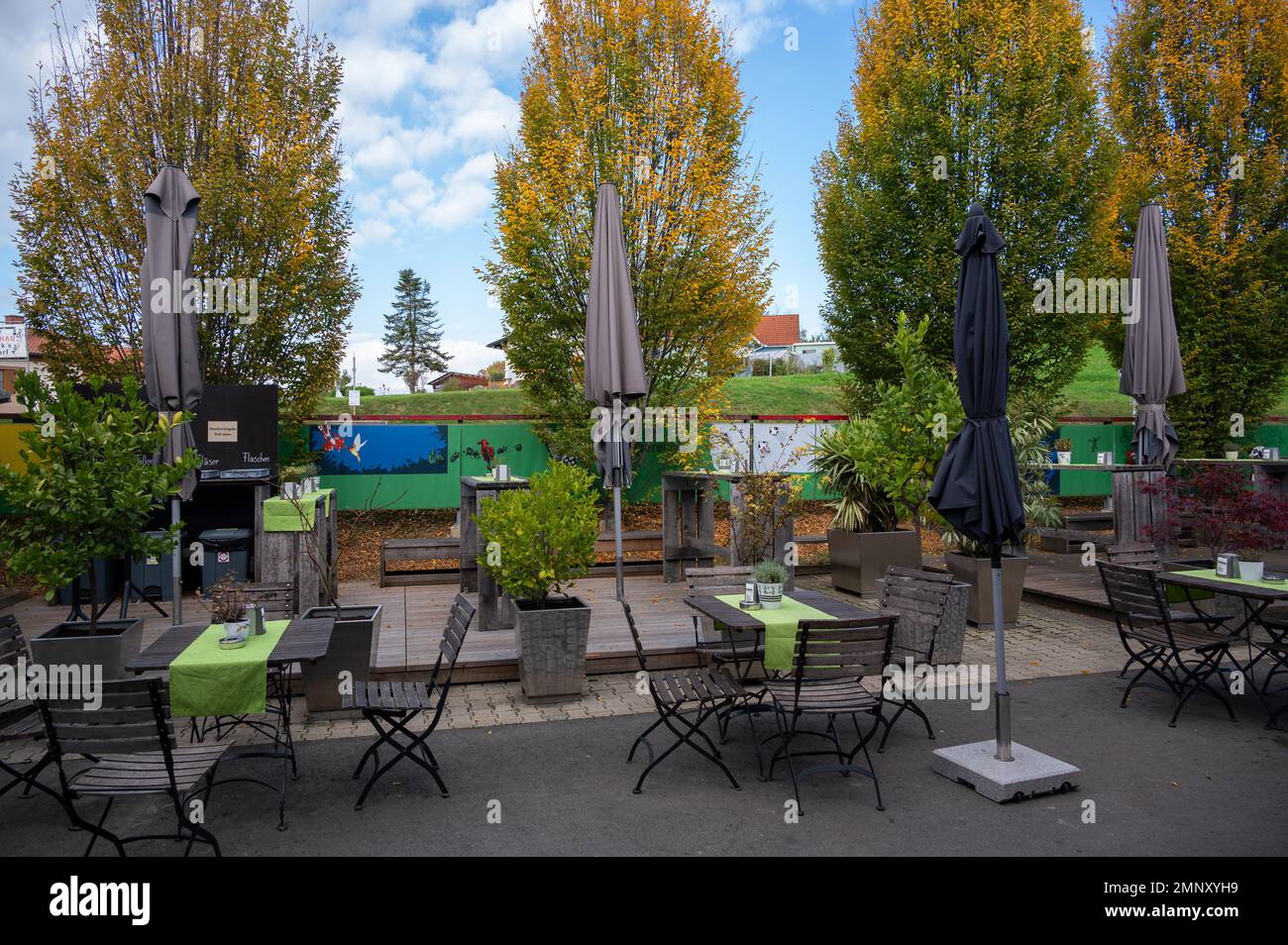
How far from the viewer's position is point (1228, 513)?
7.97m

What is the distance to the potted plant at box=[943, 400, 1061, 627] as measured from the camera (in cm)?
872

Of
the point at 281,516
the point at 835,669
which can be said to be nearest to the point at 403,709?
the point at 835,669

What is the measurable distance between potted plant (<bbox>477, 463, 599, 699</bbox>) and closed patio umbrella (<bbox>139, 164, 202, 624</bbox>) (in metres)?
2.46

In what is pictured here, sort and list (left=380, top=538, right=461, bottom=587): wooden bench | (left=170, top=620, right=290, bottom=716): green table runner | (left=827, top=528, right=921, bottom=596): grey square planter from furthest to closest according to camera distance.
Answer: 1. (left=380, top=538, right=461, bottom=587): wooden bench
2. (left=827, top=528, right=921, bottom=596): grey square planter
3. (left=170, top=620, right=290, bottom=716): green table runner

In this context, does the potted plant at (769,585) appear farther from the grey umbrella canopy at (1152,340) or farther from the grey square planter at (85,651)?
the grey umbrella canopy at (1152,340)

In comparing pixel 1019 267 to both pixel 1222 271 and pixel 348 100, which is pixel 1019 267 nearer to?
pixel 1222 271

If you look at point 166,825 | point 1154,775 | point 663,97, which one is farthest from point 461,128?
point 1154,775

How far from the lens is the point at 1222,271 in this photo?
54.3 feet

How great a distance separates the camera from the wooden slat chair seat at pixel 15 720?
445cm

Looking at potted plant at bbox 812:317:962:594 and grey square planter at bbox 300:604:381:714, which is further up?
potted plant at bbox 812:317:962:594

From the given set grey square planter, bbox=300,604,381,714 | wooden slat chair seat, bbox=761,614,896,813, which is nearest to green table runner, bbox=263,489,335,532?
grey square planter, bbox=300,604,381,714

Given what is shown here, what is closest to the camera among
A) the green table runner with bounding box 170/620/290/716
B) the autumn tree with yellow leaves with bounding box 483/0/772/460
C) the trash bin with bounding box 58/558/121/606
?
the green table runner with bounding box 170/620/290/716

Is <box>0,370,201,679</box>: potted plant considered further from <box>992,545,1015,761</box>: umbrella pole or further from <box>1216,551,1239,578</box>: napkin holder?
<box>1216,551,1239,578</box>: napkin holder
